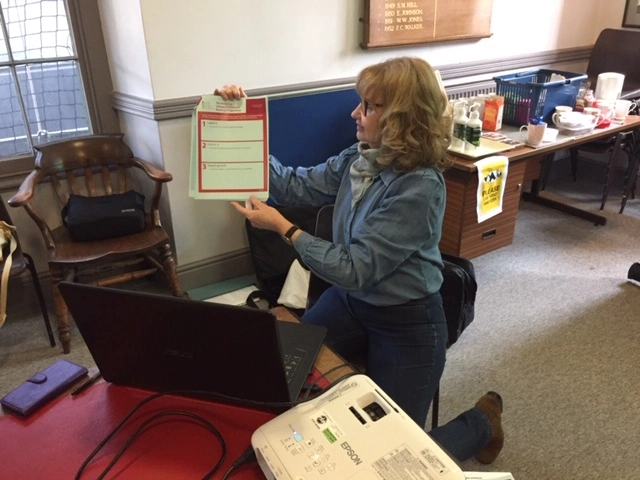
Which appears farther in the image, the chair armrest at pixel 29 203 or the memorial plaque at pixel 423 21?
the memorial plaque at pixel 423 21

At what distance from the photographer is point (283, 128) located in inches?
101

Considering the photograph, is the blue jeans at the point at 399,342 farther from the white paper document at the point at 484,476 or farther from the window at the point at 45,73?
the window at the point at 45,73

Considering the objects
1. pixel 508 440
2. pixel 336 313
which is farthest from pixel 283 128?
pixel 508 440

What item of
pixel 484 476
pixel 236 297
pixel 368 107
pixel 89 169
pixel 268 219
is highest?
pixel 368 107

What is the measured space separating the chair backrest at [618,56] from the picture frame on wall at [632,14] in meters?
0.22

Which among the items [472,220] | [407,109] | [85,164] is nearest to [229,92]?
[407,109]

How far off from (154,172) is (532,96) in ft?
6.12

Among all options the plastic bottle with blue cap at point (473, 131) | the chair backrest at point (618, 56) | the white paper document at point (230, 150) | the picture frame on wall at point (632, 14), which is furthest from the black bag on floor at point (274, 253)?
the picture frame on wall at point (632, 14)

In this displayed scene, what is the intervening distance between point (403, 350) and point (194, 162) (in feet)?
2.41

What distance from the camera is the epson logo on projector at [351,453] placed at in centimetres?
77

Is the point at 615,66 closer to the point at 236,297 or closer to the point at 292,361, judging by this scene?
the point at 236,297

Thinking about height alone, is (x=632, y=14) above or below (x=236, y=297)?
above

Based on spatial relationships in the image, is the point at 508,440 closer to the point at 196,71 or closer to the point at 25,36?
the point at 196,71

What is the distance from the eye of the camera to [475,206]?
8.05ft
